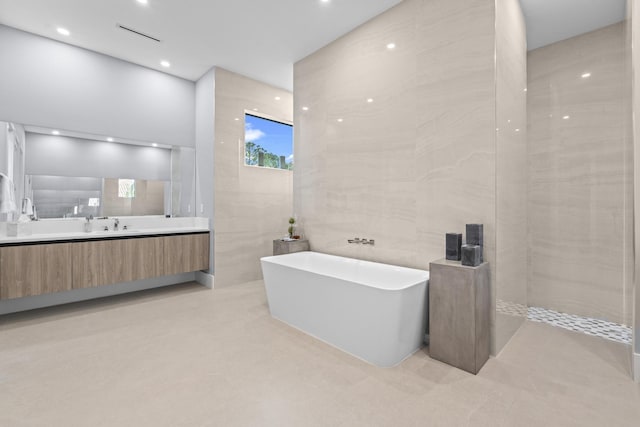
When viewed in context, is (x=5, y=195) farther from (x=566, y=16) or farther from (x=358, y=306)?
(x=566, y=16)

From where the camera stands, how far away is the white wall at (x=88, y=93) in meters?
3.35

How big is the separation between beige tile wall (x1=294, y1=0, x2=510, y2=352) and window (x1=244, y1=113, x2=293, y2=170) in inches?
44.3

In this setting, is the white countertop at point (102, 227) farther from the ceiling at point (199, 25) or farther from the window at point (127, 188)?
the ceiling at point (199, 25)

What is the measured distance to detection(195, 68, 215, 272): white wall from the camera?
174 inches

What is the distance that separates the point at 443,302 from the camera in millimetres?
2273

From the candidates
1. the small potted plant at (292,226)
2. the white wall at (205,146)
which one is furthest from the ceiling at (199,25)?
the small potted plant at (292,226)

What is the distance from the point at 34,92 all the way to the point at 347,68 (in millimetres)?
3699

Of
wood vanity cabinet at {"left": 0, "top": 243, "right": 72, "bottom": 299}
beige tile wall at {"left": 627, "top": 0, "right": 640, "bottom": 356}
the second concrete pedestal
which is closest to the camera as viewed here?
beige tile wall at {"left": 627, "top": 0, "right": 640, "bottom": 356}

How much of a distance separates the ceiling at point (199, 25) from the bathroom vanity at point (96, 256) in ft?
7.46

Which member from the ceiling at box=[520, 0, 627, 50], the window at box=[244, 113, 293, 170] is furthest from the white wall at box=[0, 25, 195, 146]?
the ceiling at box=[520, 0, 627, 50]

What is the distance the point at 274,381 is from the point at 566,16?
430 centimetres

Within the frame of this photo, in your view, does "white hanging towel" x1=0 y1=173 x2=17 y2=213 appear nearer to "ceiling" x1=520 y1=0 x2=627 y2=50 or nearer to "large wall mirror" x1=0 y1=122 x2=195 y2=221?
"large wall mirror" x1=0 y1=122 x2=195 y2=221

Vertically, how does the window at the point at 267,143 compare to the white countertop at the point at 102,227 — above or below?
→ above

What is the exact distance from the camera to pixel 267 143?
500cm
